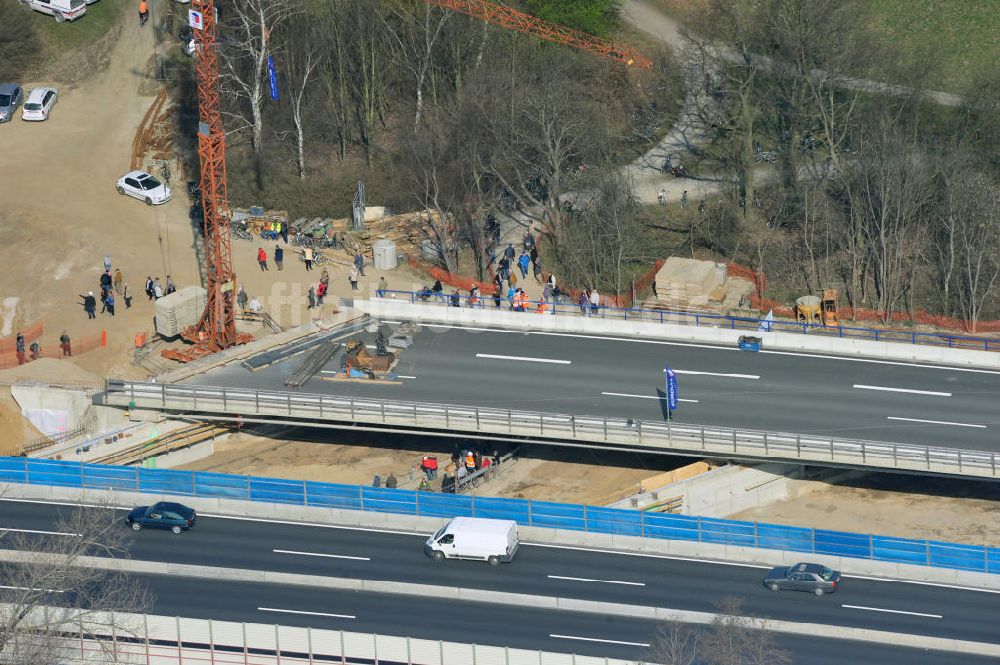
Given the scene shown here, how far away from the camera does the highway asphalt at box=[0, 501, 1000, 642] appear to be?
68.6 m

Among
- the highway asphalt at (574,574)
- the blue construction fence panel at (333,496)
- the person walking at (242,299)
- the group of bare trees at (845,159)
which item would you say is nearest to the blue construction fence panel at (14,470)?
the highway asphalt at (574,574)

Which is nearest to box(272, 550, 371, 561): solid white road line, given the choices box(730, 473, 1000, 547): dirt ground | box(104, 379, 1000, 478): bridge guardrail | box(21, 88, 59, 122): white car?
box(104, 379, 1000, 478): bridge guardrail

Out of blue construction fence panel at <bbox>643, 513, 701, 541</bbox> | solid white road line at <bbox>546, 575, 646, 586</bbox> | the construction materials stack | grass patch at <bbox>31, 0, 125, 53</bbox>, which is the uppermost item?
grass patch at <bbox>31, 0, 125, 53</bbox>

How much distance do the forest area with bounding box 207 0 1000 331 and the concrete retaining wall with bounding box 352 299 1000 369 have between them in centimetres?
1137

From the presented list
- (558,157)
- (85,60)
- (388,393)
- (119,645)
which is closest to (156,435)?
(388,393)

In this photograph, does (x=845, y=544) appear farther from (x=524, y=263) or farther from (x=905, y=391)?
(x=524, y=263)

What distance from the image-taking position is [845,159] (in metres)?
108

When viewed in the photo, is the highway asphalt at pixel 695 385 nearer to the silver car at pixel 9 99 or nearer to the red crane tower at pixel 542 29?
the red crane tower at pixel 542 29

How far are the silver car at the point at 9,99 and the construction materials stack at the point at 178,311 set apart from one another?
986 inches

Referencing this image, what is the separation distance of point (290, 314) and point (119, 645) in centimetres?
3124

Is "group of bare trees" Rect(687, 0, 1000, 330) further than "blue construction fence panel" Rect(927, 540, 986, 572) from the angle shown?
Yes

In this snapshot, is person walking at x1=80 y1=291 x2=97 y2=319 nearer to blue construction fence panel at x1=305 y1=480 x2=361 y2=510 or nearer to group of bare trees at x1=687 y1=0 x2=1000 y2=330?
blue construction fence panel at x1=305 y1=480 x2=361 y2=510

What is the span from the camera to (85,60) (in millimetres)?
116375

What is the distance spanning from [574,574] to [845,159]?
4420 centimetres
